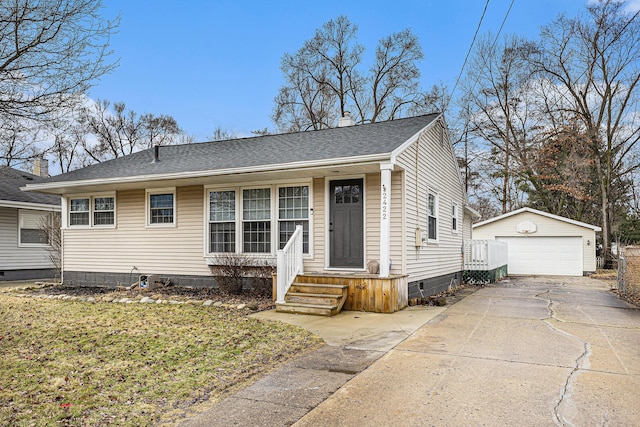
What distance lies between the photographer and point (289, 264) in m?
8.96

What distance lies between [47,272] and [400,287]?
574 inches

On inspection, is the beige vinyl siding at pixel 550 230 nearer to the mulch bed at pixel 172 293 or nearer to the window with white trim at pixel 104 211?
the mulch bed at pixel 172 293

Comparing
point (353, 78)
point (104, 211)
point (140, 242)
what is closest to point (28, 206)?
point (104, 211)

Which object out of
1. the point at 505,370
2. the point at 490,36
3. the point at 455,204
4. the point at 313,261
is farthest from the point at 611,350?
the point at 490,36

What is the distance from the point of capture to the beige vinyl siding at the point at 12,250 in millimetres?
15789

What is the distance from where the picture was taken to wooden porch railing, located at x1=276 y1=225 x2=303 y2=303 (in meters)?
8.58

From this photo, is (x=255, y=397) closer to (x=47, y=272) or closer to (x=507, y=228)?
(x=47, y=272)

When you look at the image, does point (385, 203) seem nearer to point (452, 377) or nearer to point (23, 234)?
point (452, 377)

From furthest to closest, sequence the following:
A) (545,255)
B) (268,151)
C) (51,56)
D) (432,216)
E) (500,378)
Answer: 1. (545,255)
2. (432,216)
3. (268,151)
4. (51,56)
5. (500,378)

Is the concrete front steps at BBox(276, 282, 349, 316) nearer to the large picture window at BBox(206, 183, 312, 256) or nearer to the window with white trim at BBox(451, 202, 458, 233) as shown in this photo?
the large picture window at BBox(206, 183, 312, 256)

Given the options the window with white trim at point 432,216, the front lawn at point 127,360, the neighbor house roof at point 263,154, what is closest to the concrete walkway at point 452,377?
the front lawn at point 127,360

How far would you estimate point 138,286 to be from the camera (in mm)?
11602

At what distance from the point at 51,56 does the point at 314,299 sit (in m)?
5.63

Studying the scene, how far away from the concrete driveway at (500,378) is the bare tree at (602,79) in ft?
68.0
